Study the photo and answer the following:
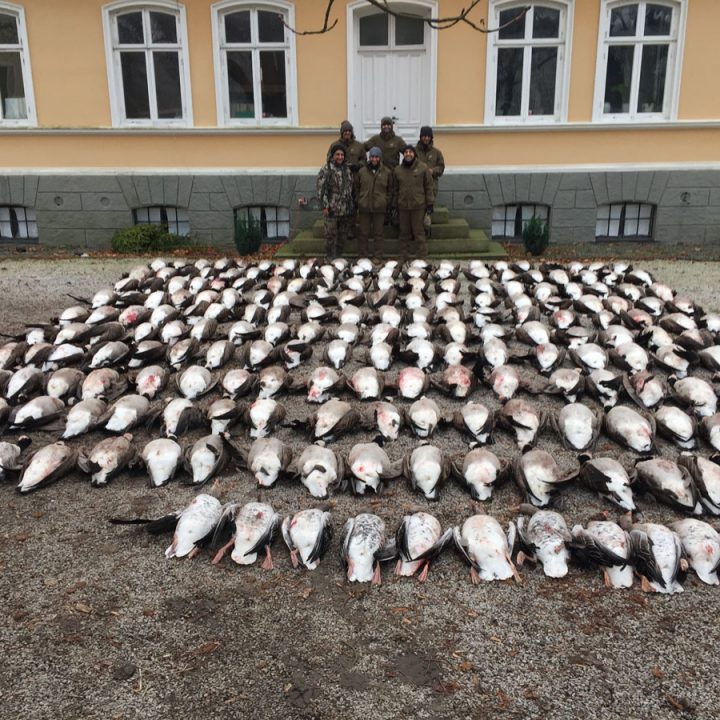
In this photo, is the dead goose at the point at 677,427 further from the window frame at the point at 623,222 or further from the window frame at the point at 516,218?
the window frame at the point at 623,222

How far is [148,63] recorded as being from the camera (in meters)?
13.3

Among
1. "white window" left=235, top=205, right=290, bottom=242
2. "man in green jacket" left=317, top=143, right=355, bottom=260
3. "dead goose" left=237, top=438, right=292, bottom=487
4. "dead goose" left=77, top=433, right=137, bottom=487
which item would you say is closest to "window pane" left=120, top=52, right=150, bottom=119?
"white window" left=235, top=205, right=290, bottom=242

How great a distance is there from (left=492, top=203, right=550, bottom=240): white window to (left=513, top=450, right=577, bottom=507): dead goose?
33.0 ft

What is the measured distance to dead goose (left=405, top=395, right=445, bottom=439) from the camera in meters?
5.16

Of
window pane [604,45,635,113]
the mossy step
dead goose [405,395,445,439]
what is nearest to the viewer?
dead goose [405,395,445,439]

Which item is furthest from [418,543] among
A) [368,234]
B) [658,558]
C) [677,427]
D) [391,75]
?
[391,75]

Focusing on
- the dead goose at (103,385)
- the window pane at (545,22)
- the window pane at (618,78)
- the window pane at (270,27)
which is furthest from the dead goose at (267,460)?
the window pane at (618,78)

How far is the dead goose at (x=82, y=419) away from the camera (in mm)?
5282

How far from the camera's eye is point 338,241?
12.0m

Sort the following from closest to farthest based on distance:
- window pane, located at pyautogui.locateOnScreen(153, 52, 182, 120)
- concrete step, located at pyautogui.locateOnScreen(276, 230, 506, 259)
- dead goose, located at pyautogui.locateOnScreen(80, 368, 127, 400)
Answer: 1. dead goose, located at pyautogui.locateOnScreen(80, 368, 127, 400)
2. concrete step, located at pyautogui.locateOnScreen(276, 230, 506, 259)
3. window pane, located at pyautogui.locateOnScreen(153, 52, 182, 120)

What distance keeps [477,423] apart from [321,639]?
2234mm

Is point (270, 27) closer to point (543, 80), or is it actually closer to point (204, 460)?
point (543, 80)

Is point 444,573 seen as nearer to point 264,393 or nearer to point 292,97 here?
point 264,393

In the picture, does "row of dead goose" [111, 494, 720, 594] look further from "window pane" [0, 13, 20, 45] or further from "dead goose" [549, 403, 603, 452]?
"window pane" [0, 13, 20, 45]
